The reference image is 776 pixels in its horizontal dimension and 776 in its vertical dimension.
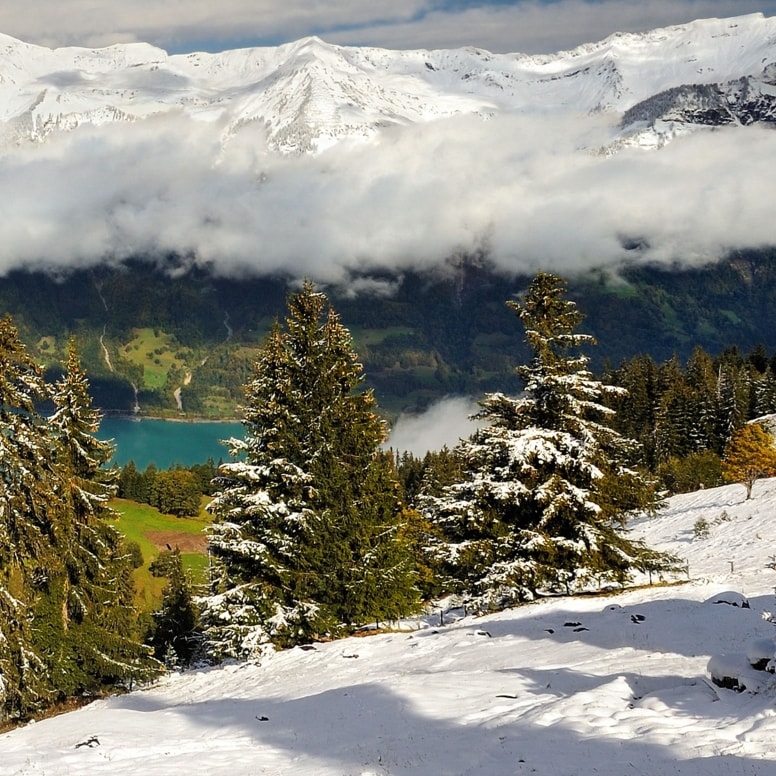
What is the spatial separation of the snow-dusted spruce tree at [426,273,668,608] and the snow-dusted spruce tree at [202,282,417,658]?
4.04 m

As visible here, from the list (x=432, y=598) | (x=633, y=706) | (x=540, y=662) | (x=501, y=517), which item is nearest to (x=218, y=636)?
(x=501, y=517)

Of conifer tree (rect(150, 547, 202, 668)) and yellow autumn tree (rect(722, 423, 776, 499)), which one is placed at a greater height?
yellow autumn tree (rect(722, 423, 776, 499))

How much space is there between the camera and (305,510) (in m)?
27.8

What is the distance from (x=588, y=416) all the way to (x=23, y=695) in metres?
21.0

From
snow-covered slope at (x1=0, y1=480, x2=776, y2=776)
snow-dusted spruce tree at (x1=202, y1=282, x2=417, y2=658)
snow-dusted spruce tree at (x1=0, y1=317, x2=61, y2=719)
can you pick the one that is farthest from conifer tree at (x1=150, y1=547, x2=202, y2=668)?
snow-dusted spruce tree at (x1=0, y1=317, x2=61, y2=719)

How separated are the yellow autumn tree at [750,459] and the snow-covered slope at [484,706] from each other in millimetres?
31395

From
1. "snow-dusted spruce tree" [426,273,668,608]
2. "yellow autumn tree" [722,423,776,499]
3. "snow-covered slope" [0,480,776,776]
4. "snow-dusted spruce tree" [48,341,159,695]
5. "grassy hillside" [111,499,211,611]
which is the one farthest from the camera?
"grassy hillside" [111,499,211,611]

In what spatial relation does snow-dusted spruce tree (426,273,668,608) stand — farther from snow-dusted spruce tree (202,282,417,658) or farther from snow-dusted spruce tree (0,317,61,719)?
snow-dusted spruce tree (0,317,61,719)

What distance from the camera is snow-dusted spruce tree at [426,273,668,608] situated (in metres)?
24.6

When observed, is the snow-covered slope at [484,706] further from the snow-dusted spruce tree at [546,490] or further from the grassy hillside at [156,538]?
the grassy hillside at [156,538]

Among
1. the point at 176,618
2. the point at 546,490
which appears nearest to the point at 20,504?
the point at 546,490

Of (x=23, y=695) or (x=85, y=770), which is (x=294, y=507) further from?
(x=85, y=770)

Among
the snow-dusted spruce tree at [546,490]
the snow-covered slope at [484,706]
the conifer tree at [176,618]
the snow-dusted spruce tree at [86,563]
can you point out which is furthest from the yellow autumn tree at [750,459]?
the snow-dusted spruce tree at [86,563]

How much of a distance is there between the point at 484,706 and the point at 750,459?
50166 millimetres
